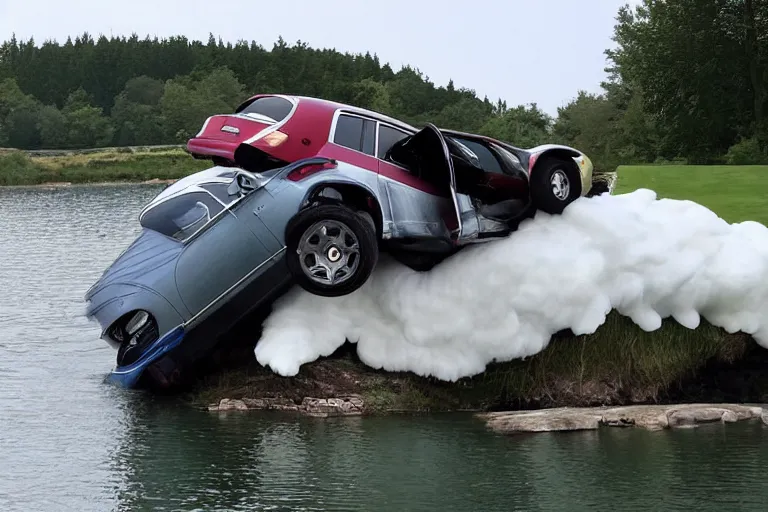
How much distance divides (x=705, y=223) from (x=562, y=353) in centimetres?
233

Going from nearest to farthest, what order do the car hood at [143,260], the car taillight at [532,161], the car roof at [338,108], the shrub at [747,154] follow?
the car hood at [143,260] → the car roof at [338,108] → the car taillight at [532,161] → the shrub at [747,154]

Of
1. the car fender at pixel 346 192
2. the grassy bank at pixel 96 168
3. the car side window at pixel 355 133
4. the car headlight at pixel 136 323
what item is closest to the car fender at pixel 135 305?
the car headlight at pixel 136 323

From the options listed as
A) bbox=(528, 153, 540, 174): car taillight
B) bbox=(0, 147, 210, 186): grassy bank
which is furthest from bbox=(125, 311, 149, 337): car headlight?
bbox=(0, 147, 210, 186): grassy bank

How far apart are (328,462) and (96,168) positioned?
82106 millimetres

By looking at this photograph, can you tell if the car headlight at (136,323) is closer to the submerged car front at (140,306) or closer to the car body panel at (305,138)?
the submerged car front at (140,306)

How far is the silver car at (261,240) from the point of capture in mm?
12391

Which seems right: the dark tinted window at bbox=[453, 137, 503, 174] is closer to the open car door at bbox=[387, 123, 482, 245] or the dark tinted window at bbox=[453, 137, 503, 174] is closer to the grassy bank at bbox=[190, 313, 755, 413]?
the open car door at bbox=[387, 123, 482, 245]

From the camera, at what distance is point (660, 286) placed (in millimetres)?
13188

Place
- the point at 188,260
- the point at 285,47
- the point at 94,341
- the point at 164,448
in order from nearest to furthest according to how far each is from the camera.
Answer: the point at 164,448 < the point at 188,260 < the point at 94,341 < the point at 285,47

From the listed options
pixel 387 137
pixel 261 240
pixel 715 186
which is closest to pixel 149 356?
pixel 261 240

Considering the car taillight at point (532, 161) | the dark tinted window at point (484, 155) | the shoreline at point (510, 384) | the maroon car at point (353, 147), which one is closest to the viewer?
the shoreline at point (510, 384)

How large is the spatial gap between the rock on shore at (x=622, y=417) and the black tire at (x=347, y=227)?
83.1 inches

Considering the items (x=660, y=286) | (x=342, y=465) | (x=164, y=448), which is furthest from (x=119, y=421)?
(x=660, y=286)

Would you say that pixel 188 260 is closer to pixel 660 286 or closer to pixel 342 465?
pixel 342 465
